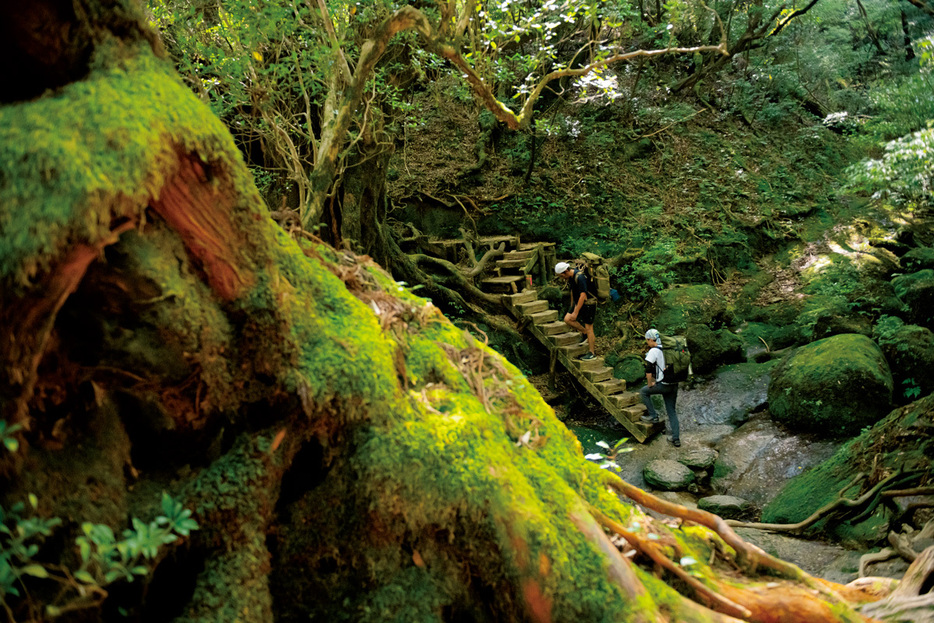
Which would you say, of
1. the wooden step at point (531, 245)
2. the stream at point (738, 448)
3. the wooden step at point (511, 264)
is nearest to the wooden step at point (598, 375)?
the stream at point (738, 448)

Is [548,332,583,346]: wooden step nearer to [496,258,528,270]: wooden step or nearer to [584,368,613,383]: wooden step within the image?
[584,368,613,383]: wooden step

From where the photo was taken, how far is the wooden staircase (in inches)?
409

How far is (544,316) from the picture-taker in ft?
38.3

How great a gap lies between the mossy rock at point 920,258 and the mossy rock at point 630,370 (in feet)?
22.4

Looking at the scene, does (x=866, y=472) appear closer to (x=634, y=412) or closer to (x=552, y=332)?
(x=634, y=412)

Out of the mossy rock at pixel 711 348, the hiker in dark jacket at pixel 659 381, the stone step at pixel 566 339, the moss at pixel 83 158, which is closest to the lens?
the moss at pixel 83 158

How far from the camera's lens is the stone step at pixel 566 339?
11.2 meters

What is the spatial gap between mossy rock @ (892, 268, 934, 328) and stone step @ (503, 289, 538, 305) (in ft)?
24.2

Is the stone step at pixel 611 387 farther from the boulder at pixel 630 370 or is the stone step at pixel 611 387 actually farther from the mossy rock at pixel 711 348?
the mossy rock at pixel 711 348

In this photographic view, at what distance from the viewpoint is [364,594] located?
2549 mm

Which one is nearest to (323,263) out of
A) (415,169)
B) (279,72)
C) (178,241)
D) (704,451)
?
(178,241)

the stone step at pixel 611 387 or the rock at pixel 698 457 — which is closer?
the rock at pixel 698 457

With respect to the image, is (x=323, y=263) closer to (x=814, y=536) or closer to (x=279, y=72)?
(x=279, y=72)

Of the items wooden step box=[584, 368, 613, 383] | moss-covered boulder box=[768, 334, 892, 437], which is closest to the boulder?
wooden step box=[584, 368, 613, 383]
